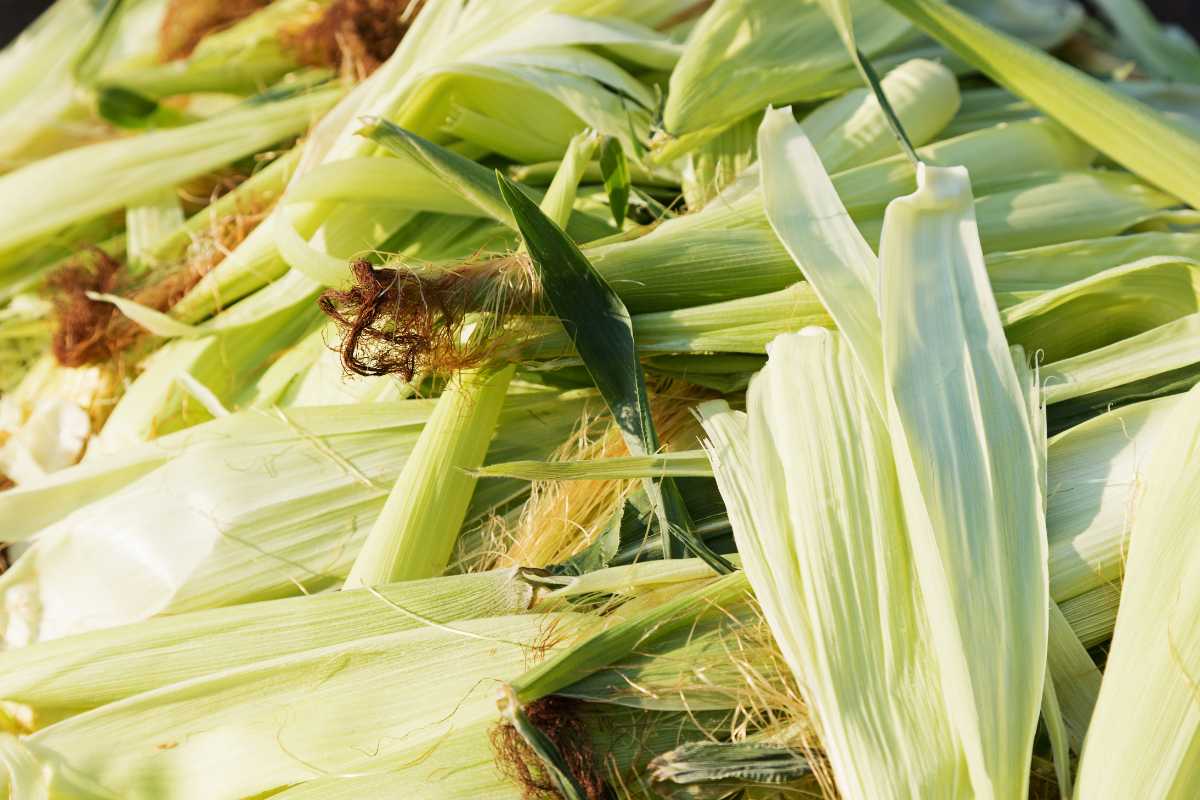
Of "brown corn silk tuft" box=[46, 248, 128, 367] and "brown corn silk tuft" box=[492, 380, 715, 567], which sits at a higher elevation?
"brown corn silk tuft" box=[46, 248, 128, 367]

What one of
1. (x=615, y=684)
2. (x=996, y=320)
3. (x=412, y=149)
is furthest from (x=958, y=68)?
(x=615, y=684)

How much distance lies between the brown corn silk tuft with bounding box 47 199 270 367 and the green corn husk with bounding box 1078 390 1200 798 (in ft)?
2.85

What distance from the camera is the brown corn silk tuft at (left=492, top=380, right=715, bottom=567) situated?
76cm

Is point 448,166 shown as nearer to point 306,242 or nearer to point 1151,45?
point 306,242

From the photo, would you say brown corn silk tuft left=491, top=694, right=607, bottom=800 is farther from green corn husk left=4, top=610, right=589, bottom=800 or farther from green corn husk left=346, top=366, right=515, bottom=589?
green corn husk left=346, top=366, right=515, bottom=589

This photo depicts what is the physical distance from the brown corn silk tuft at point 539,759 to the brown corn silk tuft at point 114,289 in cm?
64

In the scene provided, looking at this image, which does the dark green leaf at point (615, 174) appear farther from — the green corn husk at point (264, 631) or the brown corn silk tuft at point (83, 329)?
the brown corn silk tuft at point (83, 329)

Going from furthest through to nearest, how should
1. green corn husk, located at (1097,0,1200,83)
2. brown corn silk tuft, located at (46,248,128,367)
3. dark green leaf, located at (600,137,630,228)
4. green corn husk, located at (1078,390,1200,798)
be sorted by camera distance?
green corn husk, located at (1097,0,1200,83), brown corn silk tuft, located at (46,248,128,367), dark green leaf, located at (600,137,630,228), green corn husk, located at (1078,390,1200,798)

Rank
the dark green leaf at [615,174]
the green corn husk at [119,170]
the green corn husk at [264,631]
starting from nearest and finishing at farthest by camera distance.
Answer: the green corn husk at [264,631], the dark green leaf at [615,174], the green corn husk at [119,170]

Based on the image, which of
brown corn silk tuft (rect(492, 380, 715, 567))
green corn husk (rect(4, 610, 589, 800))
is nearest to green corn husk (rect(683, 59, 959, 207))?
brown corn silk tuft (rect(492, 380, 715, 567))

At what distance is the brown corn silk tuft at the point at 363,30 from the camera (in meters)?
1.22

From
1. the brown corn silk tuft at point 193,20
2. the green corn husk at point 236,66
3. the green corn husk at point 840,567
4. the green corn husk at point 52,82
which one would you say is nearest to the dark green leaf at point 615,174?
the green corn husk at point 840,567

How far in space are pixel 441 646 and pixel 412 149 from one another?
0.38 metres

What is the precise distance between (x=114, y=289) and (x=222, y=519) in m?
0.44
